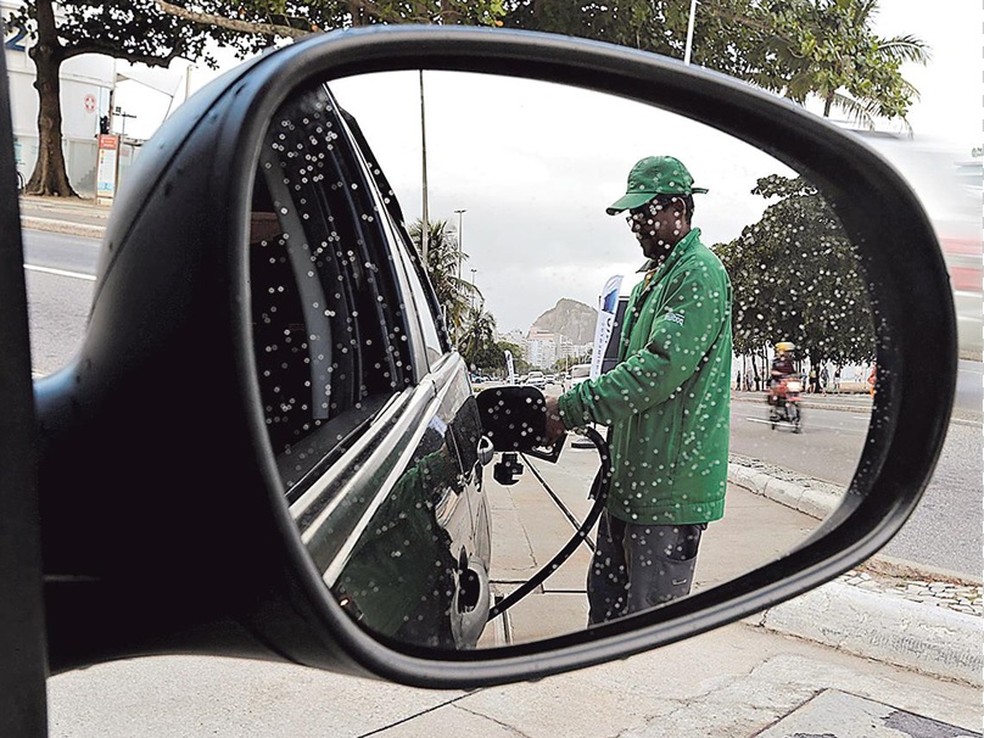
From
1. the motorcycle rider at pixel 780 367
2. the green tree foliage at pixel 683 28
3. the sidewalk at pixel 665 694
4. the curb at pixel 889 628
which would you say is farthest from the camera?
the green tree foliage at pixel 683 28

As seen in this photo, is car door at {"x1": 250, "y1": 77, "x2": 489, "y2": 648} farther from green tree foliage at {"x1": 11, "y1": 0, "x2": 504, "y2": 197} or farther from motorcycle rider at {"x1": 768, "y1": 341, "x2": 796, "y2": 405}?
motorcycle rider at {"x1": 768, "y1": 341, "x2": 796, "y2": 405}

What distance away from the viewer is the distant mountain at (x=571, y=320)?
76cm

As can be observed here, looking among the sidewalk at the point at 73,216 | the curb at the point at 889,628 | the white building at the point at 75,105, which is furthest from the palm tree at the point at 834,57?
the sidewalk at the point at 73,216

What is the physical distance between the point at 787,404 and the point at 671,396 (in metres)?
0.22

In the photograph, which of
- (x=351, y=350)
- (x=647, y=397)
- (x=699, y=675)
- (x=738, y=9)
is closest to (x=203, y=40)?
(x=351, y=350)

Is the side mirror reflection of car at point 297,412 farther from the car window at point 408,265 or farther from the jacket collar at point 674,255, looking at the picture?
the jacket collar at point 674,255

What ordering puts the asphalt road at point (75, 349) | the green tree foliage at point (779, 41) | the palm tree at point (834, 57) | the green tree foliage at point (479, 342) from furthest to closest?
the palm tree at point (834, 57), the green tree foliage at point (779, 41), the green tree foliage at point (479, 342), the asphalt road at point (75, 349)

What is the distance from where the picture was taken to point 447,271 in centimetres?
80

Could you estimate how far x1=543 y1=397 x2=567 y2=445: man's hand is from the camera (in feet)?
2.49

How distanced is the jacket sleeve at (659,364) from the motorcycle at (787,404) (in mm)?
123

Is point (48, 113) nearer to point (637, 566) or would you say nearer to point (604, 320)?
point (604, 320)

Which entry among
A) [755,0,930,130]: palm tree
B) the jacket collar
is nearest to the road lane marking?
the jacket collar

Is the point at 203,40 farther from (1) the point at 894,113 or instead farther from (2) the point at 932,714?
(1) the point at 894,113

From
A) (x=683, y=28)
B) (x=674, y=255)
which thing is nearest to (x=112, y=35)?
(x=674, y=255)
